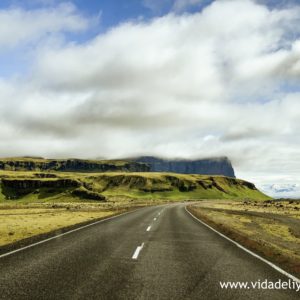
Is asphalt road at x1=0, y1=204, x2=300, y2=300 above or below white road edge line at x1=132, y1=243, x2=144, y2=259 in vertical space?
above

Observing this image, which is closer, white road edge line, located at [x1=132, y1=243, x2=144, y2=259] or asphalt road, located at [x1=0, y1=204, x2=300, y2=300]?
asphalt road, located at [x1=0, y1=204, x2=300, y2=300]

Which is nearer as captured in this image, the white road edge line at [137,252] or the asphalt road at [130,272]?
the asphalt road at [130,272]

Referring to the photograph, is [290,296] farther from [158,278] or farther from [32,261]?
[32,261]

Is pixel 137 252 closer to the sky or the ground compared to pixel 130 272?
closer to the ground

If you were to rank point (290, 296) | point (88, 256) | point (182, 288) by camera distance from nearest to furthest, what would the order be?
1. point (290, 296)
2. point (182, 288)
3. point (88, 256)

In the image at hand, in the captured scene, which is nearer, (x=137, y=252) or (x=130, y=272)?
(x=130, y=272)

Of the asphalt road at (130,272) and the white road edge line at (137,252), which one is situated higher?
the asphalt road at (130,272)

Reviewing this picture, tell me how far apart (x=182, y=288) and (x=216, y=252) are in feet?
22.4

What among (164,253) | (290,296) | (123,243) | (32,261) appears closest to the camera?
(290,296)

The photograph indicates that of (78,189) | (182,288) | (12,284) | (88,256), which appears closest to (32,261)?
(88,256)

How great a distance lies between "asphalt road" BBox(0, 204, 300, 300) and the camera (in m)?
8.86

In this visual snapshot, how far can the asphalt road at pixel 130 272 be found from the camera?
29.1 ft

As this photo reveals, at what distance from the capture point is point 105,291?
8961 mm

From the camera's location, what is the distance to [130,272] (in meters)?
11.3
